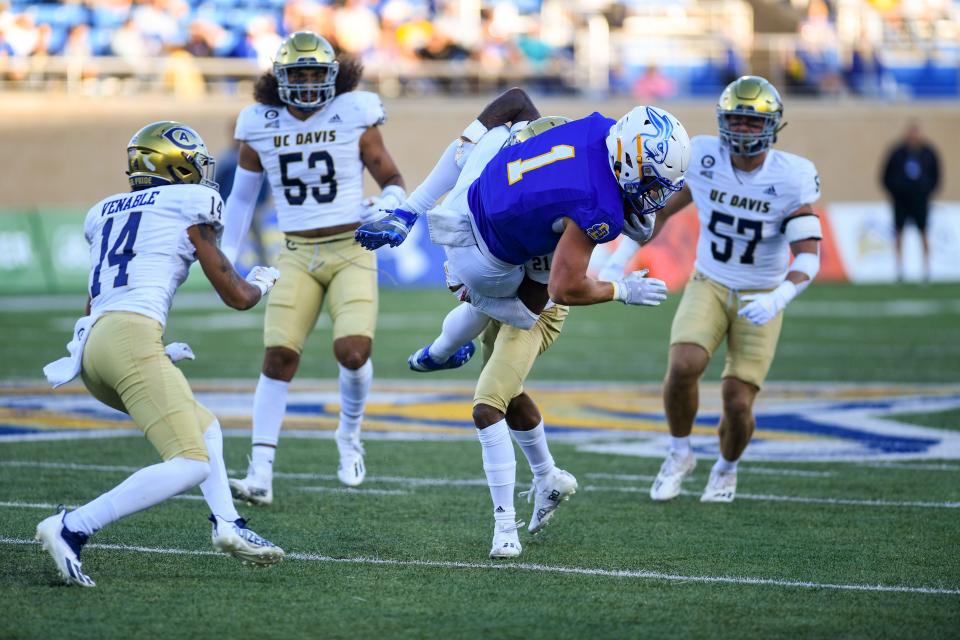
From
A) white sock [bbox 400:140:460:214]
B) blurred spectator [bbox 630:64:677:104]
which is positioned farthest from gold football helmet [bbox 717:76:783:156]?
blurred spectator [bbox 630:64:677:104]

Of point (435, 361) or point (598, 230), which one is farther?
point (435, 361)

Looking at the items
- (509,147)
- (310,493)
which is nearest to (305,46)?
(509,147)

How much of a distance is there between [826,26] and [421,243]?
9191mm

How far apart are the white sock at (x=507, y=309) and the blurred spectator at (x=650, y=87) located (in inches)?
646

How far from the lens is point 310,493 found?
6598mm

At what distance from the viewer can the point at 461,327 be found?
19.4ft

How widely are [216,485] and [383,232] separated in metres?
1.33

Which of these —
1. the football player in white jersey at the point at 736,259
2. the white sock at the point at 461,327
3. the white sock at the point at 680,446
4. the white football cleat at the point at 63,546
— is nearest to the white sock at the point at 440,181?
the white sock at the point at 461,327

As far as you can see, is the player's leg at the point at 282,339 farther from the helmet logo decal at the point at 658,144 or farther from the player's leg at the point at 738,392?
the helmet logo decal at the point at 658,144

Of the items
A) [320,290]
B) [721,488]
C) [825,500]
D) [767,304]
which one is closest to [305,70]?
[320,290]

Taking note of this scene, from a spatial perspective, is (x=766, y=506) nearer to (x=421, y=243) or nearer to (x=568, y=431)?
(x=568, y=431)

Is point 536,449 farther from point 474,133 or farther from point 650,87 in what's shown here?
point 650,87

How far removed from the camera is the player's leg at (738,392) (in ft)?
21.8

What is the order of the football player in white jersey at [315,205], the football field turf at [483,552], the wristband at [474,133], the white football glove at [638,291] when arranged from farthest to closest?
the football player in white jersey at [315,205] → the wristband at [474,133] → the white football glove at [638,291] → the football field turf at [483,552]
